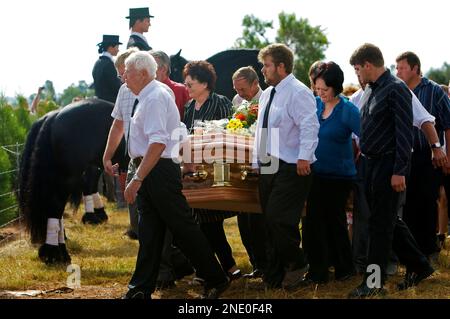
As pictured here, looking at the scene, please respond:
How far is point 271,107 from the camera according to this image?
6508 mm

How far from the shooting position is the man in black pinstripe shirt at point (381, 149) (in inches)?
242

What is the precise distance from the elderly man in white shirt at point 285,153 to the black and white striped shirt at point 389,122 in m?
0.39

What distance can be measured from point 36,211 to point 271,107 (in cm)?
302

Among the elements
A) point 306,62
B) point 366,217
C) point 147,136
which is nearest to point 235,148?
point 147,136

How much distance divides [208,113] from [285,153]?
1170mm

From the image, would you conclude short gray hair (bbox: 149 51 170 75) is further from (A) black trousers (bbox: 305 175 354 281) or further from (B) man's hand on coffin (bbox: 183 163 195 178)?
(A) black trousers (bbox: 305 175 354 281)

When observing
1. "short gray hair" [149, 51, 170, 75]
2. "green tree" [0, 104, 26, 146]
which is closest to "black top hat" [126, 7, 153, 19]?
"short gray hair" [149, 51, 170, 75]

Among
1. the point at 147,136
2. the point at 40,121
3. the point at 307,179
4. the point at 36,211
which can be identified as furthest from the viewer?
the point at 40,121

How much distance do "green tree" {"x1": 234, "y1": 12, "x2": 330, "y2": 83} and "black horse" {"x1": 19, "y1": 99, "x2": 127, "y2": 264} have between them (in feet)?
206

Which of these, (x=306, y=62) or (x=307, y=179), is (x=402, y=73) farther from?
(x=306, y=62)

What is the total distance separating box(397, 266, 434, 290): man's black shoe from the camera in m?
6.64

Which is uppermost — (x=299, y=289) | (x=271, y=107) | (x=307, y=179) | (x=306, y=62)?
(x=306, y=62)

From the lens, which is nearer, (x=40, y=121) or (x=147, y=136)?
(x=147, y=136)

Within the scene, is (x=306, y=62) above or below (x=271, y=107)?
above
